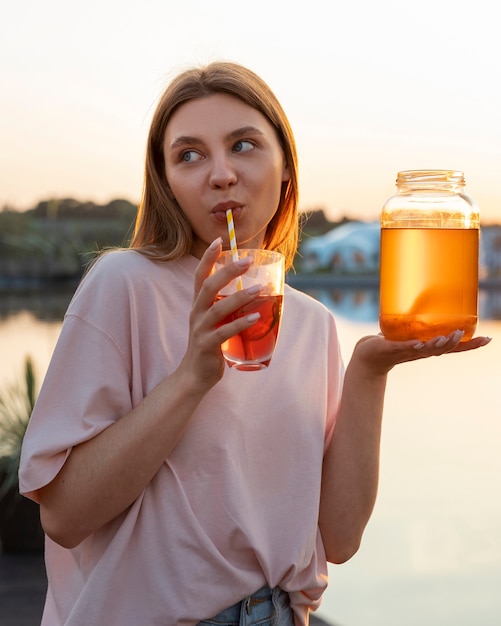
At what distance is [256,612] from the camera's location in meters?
1.49

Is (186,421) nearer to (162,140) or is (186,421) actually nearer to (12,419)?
(162,140)

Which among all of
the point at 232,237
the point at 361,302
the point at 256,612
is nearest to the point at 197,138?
the point at 232,237

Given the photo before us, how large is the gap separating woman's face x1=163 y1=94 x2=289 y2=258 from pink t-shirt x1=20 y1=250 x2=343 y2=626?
0.35 feet

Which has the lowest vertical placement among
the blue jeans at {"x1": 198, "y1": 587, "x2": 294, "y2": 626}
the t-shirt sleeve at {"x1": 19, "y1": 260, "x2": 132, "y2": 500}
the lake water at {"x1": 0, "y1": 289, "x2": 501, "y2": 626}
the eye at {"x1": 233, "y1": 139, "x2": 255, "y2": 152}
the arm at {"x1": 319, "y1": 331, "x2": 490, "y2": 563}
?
the lake water at {"x1": 0, "y1": 289, "x2": 501, "y2": 626}

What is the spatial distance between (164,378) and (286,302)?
342 millimetres

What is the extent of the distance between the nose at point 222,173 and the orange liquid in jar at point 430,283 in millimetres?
272

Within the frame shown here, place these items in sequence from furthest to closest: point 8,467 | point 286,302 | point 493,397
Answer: point 493,397
point 8,467
point 286,302

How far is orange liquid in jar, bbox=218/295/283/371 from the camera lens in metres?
1.36

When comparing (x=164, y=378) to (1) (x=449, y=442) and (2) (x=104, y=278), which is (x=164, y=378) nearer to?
(2) (x=104, y=278)

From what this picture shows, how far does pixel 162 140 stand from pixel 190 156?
99mm

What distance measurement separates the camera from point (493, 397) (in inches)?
449

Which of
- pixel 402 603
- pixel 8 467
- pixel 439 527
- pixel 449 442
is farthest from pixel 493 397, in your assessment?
pixel 8 467

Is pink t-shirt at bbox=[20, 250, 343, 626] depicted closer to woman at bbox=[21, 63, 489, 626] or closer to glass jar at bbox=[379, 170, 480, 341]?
woman at bbox=[21, 63, 489, 626]

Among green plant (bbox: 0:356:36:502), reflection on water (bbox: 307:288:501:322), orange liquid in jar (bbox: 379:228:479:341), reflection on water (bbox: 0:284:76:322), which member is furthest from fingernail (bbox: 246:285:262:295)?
reflection on water (bbox: 0:284:76:322)
